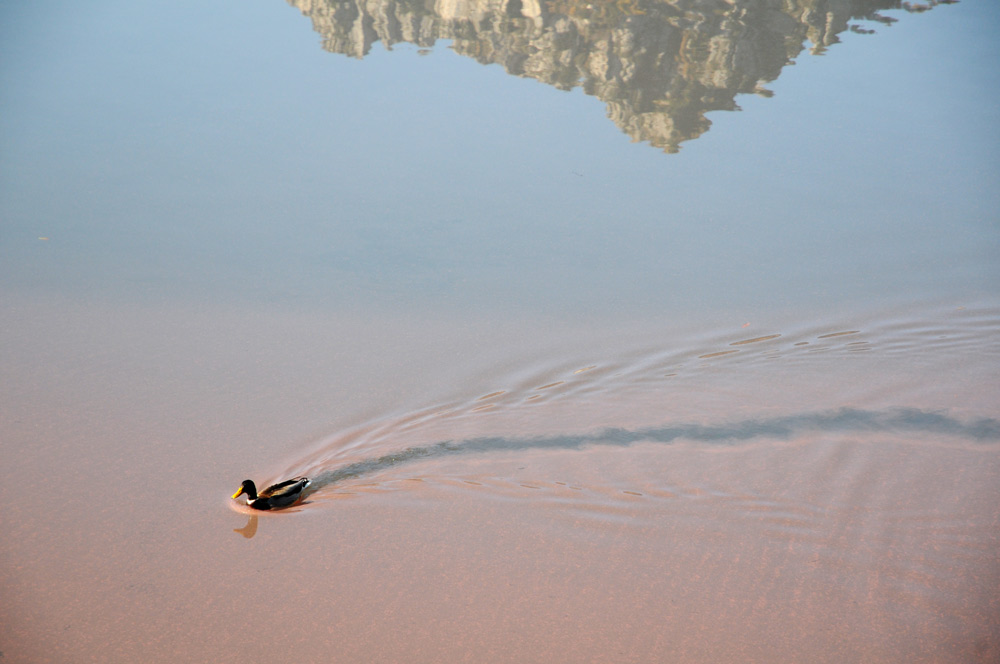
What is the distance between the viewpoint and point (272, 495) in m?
4.54

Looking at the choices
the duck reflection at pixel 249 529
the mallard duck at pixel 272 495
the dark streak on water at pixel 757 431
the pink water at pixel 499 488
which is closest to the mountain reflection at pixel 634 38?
the pink water at pixel 499 488

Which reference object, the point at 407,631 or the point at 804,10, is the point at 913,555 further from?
the point at 804,10

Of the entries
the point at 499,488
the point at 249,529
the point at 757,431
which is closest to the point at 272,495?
the point at 249,529

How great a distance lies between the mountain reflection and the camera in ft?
34.1

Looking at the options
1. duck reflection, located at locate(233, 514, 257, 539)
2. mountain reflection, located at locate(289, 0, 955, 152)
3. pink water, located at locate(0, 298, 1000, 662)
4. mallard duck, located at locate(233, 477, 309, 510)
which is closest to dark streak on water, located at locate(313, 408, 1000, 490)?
pink water, located at locate(0, 298, 1000, 662)

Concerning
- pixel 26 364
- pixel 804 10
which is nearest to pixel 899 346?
pixel 26 364

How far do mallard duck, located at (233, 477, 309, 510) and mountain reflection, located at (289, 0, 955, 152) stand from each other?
6.86m

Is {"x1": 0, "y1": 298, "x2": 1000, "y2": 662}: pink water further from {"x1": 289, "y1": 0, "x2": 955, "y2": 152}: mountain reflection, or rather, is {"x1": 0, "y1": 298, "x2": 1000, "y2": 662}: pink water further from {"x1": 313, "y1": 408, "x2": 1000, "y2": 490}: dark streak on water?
{"x1": 289, "y1": 0, "x2": 955, "y2": 152}: mountain reflection

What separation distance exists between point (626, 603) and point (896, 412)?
2791 mm

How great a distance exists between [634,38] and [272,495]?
31.0 ft

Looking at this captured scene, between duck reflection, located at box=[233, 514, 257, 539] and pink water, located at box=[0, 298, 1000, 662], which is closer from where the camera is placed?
pink water, located at box=[0, 298, 1000, 662]

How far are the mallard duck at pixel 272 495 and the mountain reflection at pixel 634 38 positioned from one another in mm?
6863

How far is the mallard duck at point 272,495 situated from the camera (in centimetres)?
454

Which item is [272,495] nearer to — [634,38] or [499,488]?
[499,488]
